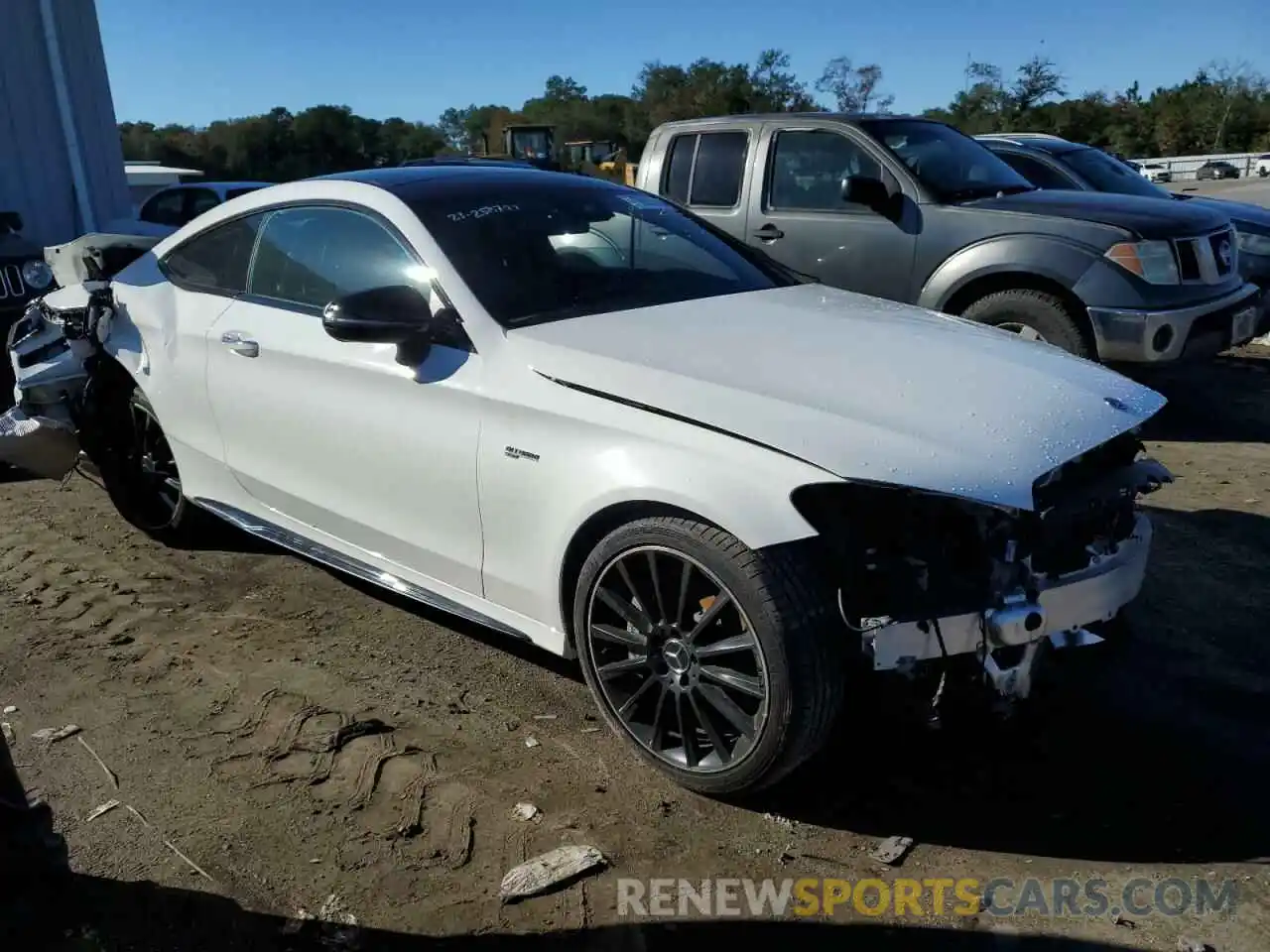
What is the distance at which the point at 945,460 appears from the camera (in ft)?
8.09

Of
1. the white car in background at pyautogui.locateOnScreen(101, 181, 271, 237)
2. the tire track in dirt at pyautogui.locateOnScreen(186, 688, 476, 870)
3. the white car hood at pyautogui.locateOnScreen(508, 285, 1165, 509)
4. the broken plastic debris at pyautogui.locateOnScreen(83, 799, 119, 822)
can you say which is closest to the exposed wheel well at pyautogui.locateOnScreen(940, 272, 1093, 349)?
the white car hood at pyautogui.locateOnScreen(508, 285, 1165, 509)

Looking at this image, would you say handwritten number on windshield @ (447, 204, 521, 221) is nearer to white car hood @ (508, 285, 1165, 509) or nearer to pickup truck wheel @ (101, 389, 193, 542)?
white car hood @ (508, 285, 1165, 509)

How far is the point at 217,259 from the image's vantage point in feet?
14.2

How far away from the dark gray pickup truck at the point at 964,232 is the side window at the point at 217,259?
383cm

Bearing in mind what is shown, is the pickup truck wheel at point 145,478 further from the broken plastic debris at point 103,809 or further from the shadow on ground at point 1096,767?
the shadow on ground at point 1096,767

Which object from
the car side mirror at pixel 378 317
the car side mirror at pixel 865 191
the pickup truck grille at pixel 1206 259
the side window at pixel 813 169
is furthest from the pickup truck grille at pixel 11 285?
the pickup truck grille at pixel 1206 259

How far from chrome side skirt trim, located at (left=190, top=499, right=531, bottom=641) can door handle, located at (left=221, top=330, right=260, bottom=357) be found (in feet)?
2.24

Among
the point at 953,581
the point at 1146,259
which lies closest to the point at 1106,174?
the point at 1146,259

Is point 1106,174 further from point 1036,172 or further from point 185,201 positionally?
point 185,201

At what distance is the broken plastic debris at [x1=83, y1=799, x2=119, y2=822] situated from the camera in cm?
288

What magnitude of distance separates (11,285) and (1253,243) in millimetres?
9135

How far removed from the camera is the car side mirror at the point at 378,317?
316 cm

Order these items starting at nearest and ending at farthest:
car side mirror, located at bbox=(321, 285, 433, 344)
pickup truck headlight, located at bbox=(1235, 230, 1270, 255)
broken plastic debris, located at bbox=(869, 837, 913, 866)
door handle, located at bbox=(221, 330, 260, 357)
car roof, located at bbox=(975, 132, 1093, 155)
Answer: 1. broken plastic debris, located at bbox=(869, 837, 913, 866)
2. car side mirror, located at bbox=(321, 285, 433, 344)
3. door handle, located at bbox=(221, 330, 260, 357)
4. pickup truck headlight, located at bbox=(1235, 230, 1270, 255)
5. car roof, located at bbox=(975, 132, 1093, 155)

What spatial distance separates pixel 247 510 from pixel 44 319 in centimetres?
185
